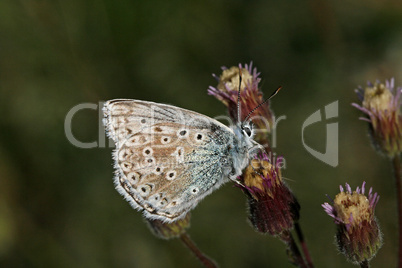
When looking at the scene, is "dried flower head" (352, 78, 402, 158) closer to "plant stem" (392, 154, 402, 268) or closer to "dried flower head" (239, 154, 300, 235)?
"plant stem" (392, 154, 402, 268)

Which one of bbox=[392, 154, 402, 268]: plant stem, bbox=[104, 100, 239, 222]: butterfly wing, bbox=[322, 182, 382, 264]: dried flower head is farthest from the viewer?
bbox=[104, 100, 239, 222]: butterfly wing

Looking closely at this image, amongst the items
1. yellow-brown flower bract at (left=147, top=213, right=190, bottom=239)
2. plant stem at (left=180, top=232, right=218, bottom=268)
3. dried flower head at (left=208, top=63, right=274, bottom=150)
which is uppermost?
dried flower head at (left=208, top=63, right=274, bottom=150)

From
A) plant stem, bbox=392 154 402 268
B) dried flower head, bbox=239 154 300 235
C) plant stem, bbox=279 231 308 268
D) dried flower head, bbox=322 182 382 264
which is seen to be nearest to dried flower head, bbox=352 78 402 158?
plant stem, bbox=392 154 402 268

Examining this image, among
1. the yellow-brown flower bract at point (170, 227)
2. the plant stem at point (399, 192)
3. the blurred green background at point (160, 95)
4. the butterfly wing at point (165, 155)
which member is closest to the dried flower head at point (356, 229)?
the plant stem at point (399, 192)

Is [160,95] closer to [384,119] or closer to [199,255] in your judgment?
[199,255]

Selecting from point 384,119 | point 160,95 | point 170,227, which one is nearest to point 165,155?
point 170,227

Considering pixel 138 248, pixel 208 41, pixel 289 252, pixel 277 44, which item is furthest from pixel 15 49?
pixel 289 252

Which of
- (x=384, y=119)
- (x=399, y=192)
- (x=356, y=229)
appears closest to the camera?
(x=356, y=229)
